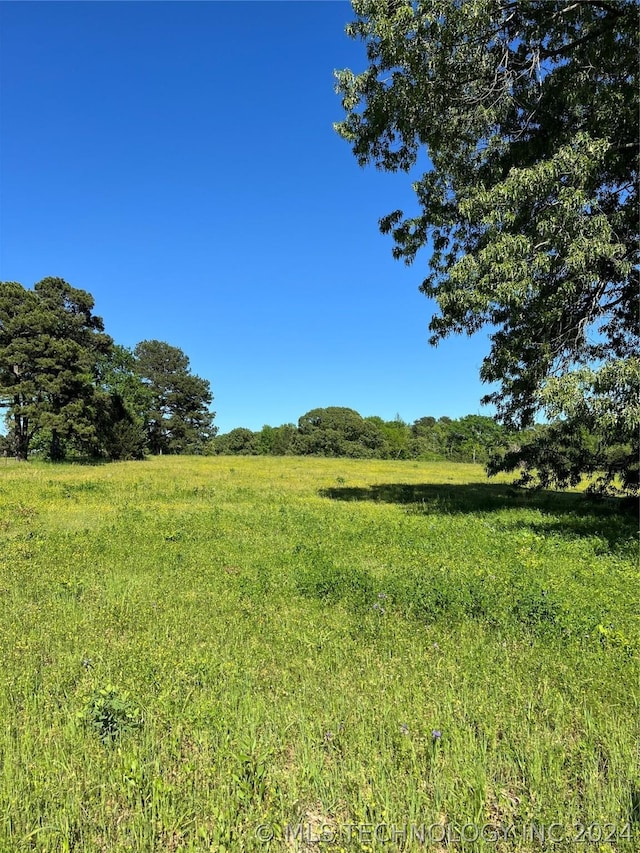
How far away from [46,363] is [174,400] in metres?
37.8

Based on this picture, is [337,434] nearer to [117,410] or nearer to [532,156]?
[117,410]

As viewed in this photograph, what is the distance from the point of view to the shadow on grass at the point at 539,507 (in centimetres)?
1141

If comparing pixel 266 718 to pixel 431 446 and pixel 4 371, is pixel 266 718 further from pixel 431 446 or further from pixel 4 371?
pixel 431 446

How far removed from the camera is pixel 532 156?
13.1 metres

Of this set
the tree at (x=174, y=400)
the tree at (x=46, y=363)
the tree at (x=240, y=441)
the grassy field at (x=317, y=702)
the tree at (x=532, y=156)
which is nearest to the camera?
the grassy field at (x=317, y=702)

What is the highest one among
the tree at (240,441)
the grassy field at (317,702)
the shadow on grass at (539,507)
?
the tree at (240,441)

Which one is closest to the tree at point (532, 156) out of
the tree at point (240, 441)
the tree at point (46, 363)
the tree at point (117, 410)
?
the tree at point (46, 363)

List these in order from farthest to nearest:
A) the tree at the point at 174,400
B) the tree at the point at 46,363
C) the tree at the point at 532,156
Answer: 1. the tree at the point at 174,400
2. the tree at the point at 46,363
3. the tree at the point at 532,156

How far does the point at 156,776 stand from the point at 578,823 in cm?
259

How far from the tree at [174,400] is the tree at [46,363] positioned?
29949 mm

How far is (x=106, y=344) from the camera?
39.8 meters

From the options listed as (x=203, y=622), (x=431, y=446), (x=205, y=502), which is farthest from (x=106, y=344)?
(x=431, y=446)

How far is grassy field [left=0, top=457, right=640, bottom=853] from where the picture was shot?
2691 millimetres

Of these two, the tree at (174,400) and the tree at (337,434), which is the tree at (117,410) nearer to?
the tree at (174,400)
